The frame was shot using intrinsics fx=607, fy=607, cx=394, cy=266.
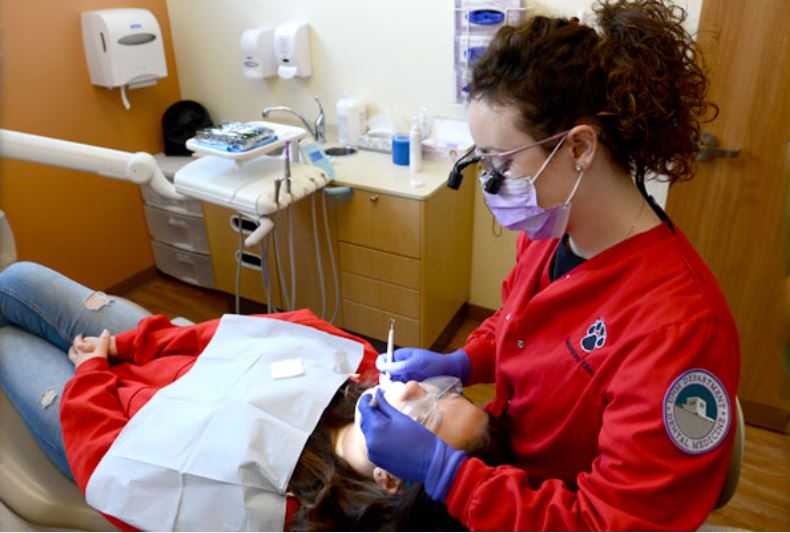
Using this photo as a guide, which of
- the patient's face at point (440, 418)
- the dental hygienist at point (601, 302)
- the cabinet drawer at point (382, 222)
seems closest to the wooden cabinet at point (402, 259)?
the cabinet drawer at point (382, 222)

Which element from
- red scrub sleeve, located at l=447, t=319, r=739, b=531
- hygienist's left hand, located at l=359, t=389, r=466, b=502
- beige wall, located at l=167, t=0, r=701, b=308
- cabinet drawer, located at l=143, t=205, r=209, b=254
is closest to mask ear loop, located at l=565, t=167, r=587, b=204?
red scrub sleeve, located at l=447, t=319, r=739, b=531

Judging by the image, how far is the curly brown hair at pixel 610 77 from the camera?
0.91 m

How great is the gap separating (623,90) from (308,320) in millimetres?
1061

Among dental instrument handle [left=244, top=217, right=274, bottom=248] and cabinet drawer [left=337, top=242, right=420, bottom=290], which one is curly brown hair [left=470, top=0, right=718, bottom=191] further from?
cabinet drawer [left=337, top=242, right=420, bottom=290]

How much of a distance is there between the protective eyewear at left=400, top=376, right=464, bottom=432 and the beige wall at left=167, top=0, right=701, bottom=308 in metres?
1.40

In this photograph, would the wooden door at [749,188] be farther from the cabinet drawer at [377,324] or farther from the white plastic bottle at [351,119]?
the white plastic bottle at [351,119]

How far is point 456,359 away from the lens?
138 cm

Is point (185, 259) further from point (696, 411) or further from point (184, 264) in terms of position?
point (696, 411)

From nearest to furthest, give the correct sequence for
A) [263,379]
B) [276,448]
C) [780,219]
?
1. [276,448]
2. [263,379]
3. [780,219]

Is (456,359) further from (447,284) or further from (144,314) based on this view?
(447,284)

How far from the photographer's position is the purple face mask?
103cm

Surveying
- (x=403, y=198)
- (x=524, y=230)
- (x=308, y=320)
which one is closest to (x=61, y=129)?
(x=403, y=198)

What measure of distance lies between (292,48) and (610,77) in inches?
81.8

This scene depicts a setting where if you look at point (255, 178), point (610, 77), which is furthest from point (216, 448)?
point (255, 178)
